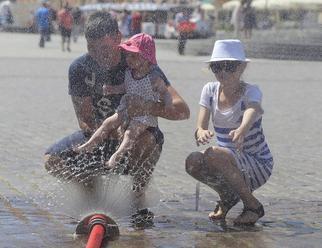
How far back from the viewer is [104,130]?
6016mm

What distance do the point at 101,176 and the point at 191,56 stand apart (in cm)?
2574

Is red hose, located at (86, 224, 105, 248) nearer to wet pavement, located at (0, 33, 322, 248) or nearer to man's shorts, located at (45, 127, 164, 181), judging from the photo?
wet pavement, located at (0, 33, 322, 248)

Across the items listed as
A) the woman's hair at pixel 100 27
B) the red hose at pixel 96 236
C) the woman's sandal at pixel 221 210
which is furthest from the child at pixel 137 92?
the woman's sandal at pixel 221 210

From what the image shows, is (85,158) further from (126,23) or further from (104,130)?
(126,23)

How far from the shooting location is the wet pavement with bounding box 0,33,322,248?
5.81 meters

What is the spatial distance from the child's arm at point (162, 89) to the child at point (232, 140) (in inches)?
11.5

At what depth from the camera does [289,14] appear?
155 feet

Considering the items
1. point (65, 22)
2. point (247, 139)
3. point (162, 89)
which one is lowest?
point (65, 22)

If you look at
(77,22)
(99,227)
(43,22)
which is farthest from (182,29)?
(99,227)

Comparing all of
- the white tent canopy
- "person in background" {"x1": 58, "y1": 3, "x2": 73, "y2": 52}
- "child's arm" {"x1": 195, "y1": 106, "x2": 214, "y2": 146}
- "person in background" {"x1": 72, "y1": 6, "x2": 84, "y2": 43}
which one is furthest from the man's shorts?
the white tent canopy

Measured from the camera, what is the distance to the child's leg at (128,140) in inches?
234

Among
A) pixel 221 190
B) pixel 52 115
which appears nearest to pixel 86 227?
pixel 221 190

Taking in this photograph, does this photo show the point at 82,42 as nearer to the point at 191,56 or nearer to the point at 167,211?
the point at 191,56

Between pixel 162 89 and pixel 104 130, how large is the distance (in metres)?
0.44
